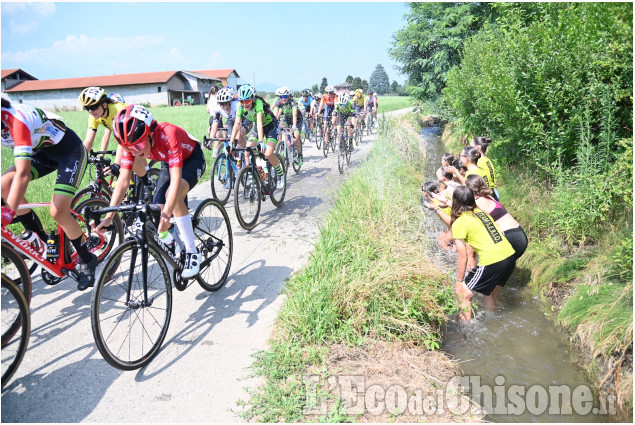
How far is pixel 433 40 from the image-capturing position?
2419 centimetres

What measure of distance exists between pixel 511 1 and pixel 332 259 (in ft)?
21.0

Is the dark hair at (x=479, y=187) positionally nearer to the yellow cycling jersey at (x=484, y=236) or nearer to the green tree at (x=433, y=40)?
the yellow cycling jersey at (x=484, y=236)

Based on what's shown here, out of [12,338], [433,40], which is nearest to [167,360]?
[12,338]

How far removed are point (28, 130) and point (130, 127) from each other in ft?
2.93

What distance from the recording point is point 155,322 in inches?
159

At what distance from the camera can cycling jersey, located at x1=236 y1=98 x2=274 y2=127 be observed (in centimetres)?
714

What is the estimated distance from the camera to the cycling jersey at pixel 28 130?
11.3 feet

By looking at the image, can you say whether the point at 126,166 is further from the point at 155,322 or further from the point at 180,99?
the point at 180,99

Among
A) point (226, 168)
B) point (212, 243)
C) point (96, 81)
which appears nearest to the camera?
point (212, 243)

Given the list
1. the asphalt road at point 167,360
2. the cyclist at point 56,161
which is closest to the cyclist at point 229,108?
the asphalt road at point 167,360

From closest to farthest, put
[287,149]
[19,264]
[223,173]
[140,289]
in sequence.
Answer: [19,264] < [140,289] < [223,173] < [287,149]

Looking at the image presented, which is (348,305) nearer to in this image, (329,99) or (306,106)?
(329,99)

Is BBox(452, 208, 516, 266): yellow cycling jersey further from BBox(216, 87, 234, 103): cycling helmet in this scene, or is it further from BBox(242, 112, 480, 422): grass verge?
BBox(216, 87, 234, 103): cycling helmet

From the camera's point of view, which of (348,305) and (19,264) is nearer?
(19,264)
